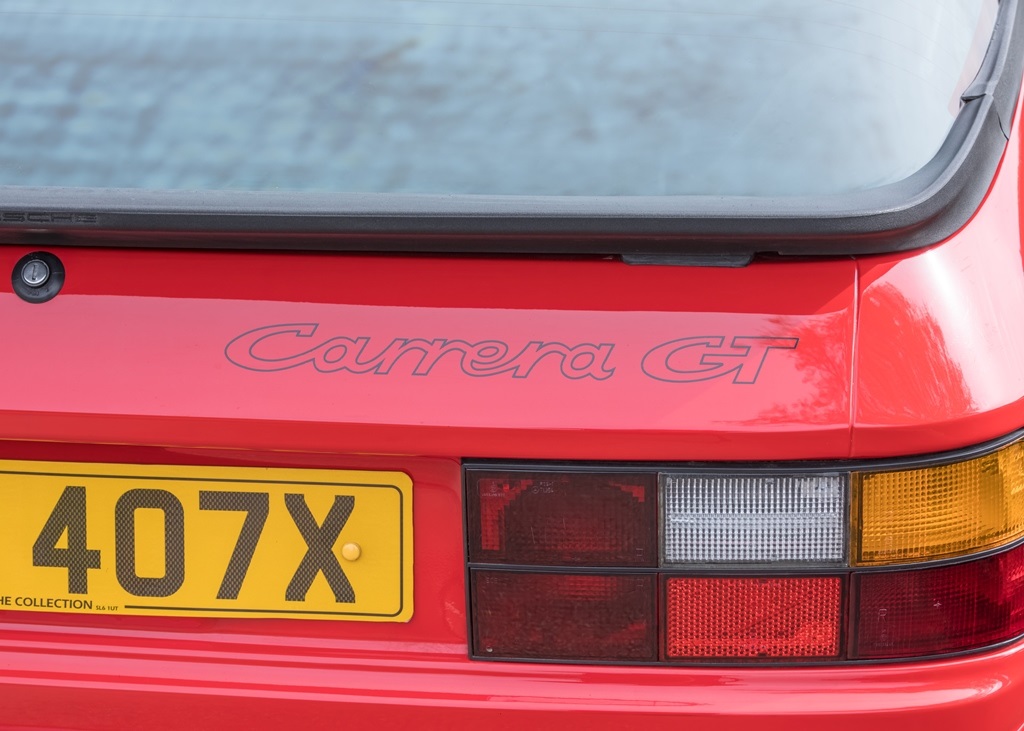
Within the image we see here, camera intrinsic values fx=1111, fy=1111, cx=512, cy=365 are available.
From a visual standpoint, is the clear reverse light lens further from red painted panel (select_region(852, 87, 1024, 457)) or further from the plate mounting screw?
the plate mounting screw

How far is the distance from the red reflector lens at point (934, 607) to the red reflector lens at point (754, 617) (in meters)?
0.04

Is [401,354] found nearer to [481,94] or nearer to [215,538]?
[215,538]

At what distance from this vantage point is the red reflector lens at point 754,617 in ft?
4.52

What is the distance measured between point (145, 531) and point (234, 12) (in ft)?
3.01

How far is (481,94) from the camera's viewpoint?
1.72 metres

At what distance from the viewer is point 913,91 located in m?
1.73

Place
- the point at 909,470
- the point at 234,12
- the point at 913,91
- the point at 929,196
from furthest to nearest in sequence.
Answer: the point at 234,12 → the point at 913,91 → the point at 929,196 → the point at 909,470

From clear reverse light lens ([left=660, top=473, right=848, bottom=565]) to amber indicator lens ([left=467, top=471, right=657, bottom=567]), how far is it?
0.04 metres

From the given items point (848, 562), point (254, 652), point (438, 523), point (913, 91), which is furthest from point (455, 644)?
point (913, 91)

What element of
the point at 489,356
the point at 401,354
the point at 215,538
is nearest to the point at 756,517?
the point at 489,356

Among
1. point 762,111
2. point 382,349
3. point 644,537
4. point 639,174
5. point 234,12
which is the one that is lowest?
point 644,537

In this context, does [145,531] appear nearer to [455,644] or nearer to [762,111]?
[455,644]

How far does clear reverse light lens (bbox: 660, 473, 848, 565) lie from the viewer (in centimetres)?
135

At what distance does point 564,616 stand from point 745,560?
0.24 m
